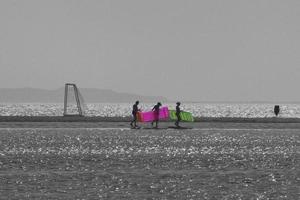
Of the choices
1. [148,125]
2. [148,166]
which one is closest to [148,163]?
[148,166]

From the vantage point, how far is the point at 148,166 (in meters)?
41.7

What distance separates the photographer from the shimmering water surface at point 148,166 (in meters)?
31.3

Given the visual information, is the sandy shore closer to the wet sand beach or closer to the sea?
the wet sand beach

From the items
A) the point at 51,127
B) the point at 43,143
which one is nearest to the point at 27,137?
the point at 43,143

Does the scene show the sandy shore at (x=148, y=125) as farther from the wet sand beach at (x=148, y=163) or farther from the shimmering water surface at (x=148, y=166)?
the shimmering water surface at (x=148, y=166)

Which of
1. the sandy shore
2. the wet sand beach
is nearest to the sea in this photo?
the wet sand beach

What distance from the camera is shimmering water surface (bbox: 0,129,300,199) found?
31.3m

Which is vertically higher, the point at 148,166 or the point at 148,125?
the point at 148,125

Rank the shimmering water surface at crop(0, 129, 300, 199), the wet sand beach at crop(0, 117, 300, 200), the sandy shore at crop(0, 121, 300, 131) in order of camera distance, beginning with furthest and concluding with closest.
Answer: the sandy shore at crop(0, 121, 300, 131), the wet sand beach at crop(0, 117, 300, 200), the shimmering water surface at crop(0, 129, 300, 199)

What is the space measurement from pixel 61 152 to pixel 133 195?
21.3 m

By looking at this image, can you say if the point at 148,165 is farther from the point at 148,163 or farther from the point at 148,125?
the point at 148,125

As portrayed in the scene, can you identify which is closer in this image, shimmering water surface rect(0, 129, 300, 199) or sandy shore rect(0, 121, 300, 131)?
shimmering water surface rect(0, 129, 300, 199)

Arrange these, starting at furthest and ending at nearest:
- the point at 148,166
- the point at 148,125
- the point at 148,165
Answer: the point at 148,125 → the point at 148,165 → the point at 148,166

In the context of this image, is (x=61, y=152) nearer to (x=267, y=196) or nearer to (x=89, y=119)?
(x=267, y=196)
